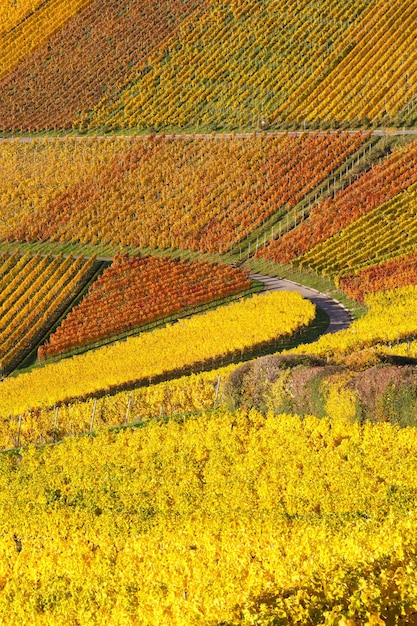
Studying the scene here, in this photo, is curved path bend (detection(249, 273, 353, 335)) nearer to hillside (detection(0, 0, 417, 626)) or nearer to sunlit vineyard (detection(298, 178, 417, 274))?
hillside (detection(0, 0, 417, 626))

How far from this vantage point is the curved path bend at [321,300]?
66.2 meters

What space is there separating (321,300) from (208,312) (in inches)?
293

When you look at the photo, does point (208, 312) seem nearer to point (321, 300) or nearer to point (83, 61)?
point (321, 300)

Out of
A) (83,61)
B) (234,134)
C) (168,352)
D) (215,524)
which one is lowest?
(168,352)

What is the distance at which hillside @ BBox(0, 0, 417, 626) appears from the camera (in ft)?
93.2

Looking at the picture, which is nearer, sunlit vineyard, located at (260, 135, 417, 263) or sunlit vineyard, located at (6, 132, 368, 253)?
sunlit vineyard, located at (260, 135, 417, 263)

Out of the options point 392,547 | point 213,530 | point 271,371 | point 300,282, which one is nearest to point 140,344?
point 300,282

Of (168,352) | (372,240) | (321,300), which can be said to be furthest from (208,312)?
(372,240)

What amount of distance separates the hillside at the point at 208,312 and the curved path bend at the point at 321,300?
11.3 inches

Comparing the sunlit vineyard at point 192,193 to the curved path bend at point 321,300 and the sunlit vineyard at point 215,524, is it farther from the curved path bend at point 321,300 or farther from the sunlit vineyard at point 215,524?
the sunlit vineyard at point 215,524

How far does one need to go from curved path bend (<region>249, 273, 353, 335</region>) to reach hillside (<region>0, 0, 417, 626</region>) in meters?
0.29

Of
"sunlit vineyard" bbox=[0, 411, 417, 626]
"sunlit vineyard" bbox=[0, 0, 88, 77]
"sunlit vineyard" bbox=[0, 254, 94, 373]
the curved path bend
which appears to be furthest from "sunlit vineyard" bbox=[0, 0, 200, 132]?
"sunlit vineyard" bbox=[0, 411, 417, 626]

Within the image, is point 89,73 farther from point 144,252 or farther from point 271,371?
point 271,371

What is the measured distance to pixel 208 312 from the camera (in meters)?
73.0
